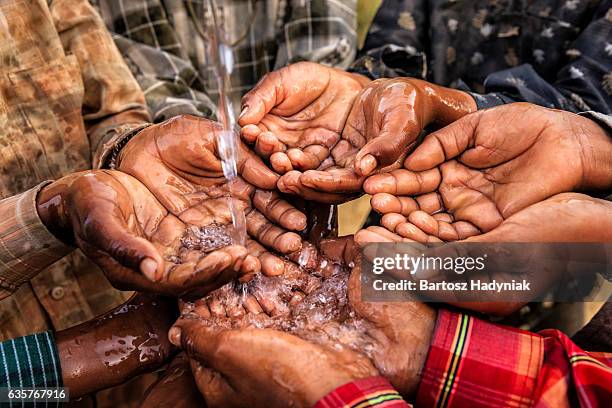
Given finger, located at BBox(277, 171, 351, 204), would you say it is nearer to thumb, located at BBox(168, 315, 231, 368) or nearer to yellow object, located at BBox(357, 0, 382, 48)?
thumb, located at BBox(168, 315, 231, 368)

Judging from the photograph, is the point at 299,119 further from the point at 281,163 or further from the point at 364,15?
the point at 364,15

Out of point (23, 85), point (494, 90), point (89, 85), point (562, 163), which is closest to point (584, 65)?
point (494, 90)

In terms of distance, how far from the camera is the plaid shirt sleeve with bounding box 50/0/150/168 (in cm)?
242

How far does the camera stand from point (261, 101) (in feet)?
6.10

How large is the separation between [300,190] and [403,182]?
0.31 metres

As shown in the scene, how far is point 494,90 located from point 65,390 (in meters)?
2.12

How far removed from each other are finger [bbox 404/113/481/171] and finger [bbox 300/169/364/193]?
20 centimetres

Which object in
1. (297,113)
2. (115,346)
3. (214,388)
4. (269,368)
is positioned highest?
(297,113)

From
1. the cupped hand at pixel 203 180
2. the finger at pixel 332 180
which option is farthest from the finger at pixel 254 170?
the finger at pixel 332 180

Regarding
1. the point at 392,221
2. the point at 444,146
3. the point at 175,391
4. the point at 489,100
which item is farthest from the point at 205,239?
the point at 489,100

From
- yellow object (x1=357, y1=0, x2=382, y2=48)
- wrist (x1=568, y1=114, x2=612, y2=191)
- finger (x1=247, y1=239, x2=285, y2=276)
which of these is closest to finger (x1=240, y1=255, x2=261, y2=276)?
finger (x1=247, y1=239, x2=285, y2=276)

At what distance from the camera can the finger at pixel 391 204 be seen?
1.67 m

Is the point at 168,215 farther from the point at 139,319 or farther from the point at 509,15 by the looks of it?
the point at 509,15

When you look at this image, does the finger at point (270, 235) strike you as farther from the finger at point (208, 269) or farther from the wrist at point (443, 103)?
the wrist at point (443, 103)
